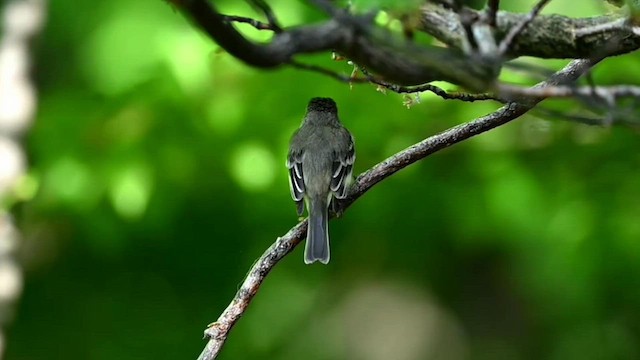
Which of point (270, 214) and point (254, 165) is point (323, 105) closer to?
point (254, 165)

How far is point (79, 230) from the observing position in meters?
5.86

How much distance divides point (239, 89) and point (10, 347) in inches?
98.4

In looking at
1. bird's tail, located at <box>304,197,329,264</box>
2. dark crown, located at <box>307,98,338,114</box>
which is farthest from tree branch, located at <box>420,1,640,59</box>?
dark crown, located at <box>307,98,338,114</box>

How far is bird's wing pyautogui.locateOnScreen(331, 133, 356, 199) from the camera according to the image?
421cm

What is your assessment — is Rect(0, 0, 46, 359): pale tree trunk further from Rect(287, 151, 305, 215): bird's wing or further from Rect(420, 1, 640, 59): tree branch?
Rect(420, 1, 640, 59): tree branch

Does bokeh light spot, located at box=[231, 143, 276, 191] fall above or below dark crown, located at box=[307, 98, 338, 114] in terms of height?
below

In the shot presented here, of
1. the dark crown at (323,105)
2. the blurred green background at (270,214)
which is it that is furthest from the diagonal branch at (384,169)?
the blurred green background at (270,214)

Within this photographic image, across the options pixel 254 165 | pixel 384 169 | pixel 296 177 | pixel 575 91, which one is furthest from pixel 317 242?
pixel 575 91

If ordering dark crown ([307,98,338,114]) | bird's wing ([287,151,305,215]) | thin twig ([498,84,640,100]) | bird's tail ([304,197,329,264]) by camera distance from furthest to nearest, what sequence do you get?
dark crown ([307,98,338,114]), bird's wing ([287,151,305,215]), bird's tail ([304,197,329,264]), thin twig ([498,84,640,100])

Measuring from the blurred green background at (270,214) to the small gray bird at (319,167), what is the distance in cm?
53

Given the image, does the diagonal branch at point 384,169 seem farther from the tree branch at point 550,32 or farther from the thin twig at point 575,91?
the thin twig at point 575,91

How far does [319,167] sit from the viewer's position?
4.57 metres

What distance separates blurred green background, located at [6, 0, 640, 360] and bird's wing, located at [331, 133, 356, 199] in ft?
2.63

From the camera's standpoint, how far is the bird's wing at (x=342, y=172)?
166 inches
